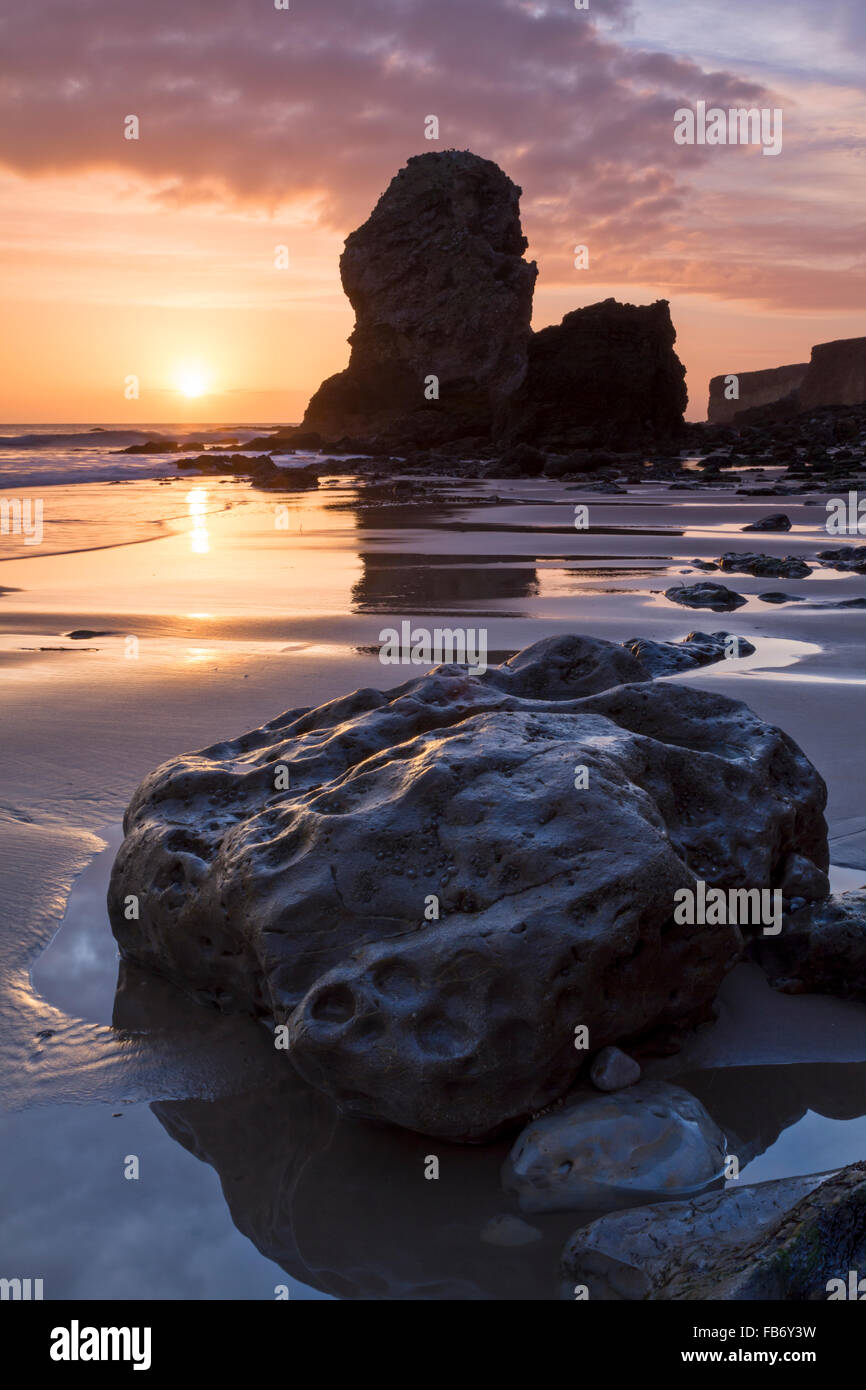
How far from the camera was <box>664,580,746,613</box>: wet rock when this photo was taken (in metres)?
8.57

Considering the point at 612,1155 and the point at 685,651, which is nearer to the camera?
the point at 612,1155

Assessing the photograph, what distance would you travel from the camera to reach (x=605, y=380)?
4503 cm

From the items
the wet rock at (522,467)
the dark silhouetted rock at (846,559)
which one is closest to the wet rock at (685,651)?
the dark silhouetted rock at (846,559)

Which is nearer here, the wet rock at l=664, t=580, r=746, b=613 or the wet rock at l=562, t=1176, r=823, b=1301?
the wet rock at l=562, t=1176, r=823, b=1301

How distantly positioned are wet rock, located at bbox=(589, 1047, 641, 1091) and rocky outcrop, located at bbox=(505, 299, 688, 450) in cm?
4156

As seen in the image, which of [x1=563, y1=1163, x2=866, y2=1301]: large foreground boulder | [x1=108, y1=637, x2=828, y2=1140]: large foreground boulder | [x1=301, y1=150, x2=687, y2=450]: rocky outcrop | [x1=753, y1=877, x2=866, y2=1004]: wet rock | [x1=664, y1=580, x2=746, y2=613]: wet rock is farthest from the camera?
[x1=301, y1=150, x2=687, y2=450]: rocky outcrop

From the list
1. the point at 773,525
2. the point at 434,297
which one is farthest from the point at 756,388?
the point at 773,525

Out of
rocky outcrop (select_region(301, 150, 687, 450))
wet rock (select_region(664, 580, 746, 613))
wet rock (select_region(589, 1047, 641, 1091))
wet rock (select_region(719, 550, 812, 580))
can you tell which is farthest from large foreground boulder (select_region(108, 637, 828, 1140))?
rocky outcrop (select_region(301, 150, 687, 450))

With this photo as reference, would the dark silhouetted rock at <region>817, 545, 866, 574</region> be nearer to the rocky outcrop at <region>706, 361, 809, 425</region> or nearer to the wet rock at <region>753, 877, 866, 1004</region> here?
the wet rock at <region>753, 877, 866, 1004</region>

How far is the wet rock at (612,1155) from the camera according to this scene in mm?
2158

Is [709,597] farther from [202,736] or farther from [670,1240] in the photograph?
[670,1240]

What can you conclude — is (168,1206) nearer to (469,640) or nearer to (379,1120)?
(379,1120)

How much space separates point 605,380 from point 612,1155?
45527 millimetres
